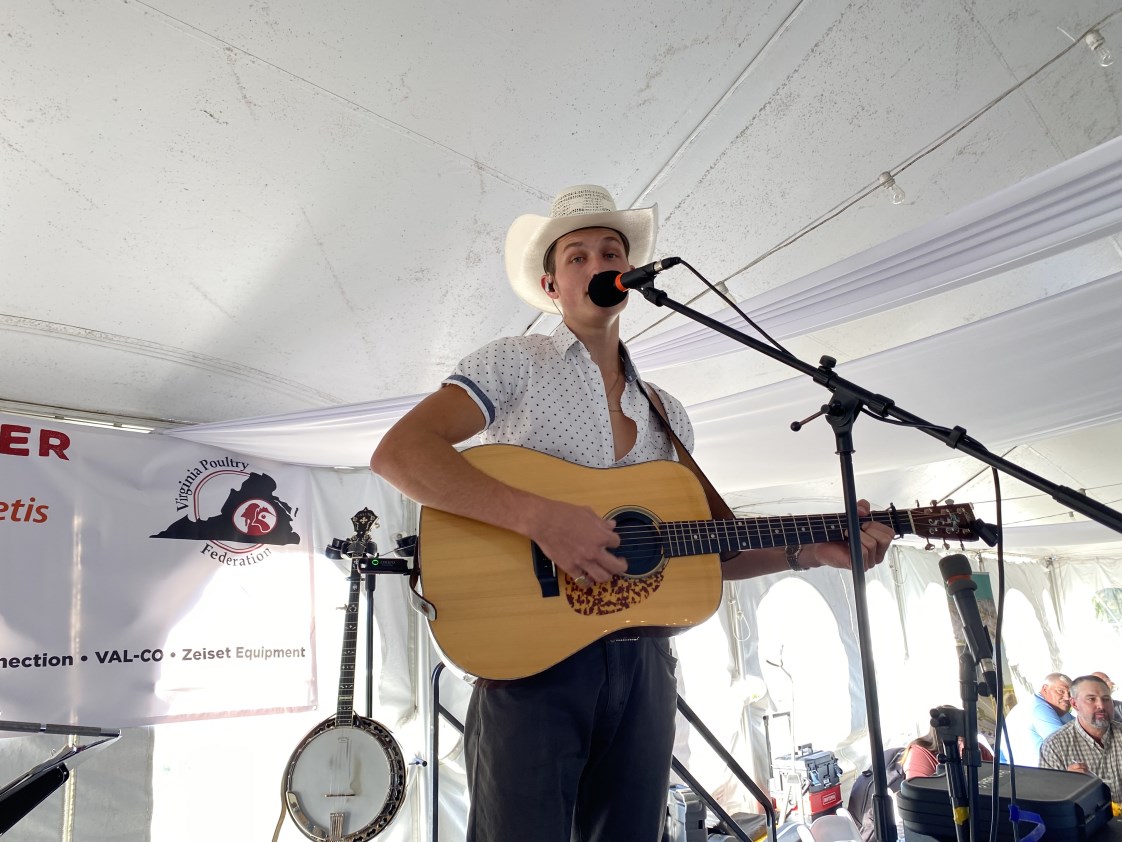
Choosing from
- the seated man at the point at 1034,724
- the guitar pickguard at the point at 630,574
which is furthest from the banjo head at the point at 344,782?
the seated man at the point at 1034,724

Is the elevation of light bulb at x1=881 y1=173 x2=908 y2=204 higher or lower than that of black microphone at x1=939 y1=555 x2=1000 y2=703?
higher

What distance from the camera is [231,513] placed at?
383 centimetres

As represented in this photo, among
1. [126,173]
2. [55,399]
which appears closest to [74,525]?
[55,399]

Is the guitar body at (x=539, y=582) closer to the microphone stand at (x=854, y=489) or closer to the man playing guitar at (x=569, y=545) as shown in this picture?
the man playing guitar at (x=569, y=545)

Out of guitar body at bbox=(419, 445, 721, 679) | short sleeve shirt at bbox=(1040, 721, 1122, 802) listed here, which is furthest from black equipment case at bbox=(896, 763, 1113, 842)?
short sleeve shirt at bbox=(1040, 721, 1122, 802)

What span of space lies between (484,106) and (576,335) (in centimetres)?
149

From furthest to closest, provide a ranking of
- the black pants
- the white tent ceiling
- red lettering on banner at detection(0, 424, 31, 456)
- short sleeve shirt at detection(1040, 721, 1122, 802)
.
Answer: short sleeve shirt at detection(1040, 721, 1122, 802) → red lettering on banner at detection(0, 424, 31, 456) → the white tent ceiling → the black pants

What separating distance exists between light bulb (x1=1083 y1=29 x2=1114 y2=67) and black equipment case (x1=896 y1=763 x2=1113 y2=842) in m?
2.86

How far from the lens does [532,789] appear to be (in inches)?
48.1

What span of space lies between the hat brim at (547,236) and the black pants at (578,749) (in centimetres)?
110

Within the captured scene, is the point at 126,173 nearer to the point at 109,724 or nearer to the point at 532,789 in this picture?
the point at 109,724

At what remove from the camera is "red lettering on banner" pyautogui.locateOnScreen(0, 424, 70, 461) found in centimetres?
326

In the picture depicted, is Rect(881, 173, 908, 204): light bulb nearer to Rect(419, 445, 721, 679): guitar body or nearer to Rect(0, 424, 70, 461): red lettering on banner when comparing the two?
Rect(419, 445, 721, 679): guitar body

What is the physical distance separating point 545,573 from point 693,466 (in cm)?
50
